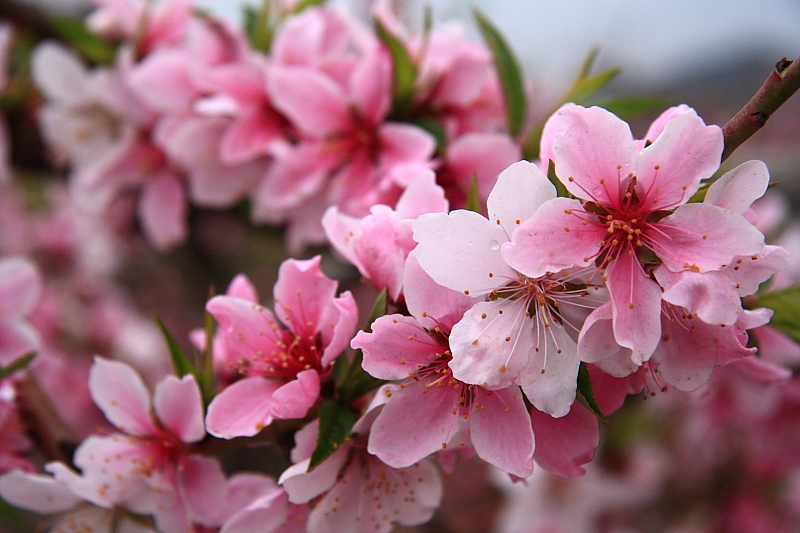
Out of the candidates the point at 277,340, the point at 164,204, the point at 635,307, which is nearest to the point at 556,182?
the point at 635,307

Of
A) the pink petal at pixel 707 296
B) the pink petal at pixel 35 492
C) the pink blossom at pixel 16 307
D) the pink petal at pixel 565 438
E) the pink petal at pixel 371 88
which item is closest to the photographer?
the pink petal at pixel 707 296

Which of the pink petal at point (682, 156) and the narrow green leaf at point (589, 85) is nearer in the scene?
the pink petal at point (682, 156)

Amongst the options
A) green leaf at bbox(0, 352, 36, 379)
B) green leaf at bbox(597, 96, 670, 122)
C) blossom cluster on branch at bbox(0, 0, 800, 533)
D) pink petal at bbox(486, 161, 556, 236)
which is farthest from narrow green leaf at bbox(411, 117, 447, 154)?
green leaf at bbox(0, 352, 36, 379)

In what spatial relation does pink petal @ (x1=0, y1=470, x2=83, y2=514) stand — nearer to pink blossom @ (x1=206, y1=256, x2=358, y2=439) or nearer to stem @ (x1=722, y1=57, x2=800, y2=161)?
pink blossom @ (x1=206, y1=256, x2=358, y2=439)

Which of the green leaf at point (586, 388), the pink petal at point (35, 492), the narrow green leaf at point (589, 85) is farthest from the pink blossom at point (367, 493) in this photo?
the narrow green leaf at point (589, 85)

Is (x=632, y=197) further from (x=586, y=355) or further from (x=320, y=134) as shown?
(x=320, y=134)

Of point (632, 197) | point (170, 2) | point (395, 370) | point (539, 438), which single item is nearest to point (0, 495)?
point (395, 370)

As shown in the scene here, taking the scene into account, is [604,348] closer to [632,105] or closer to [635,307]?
[635,307]

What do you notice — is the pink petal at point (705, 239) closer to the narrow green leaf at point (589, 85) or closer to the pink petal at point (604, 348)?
the pink petal at point (604, 348)
